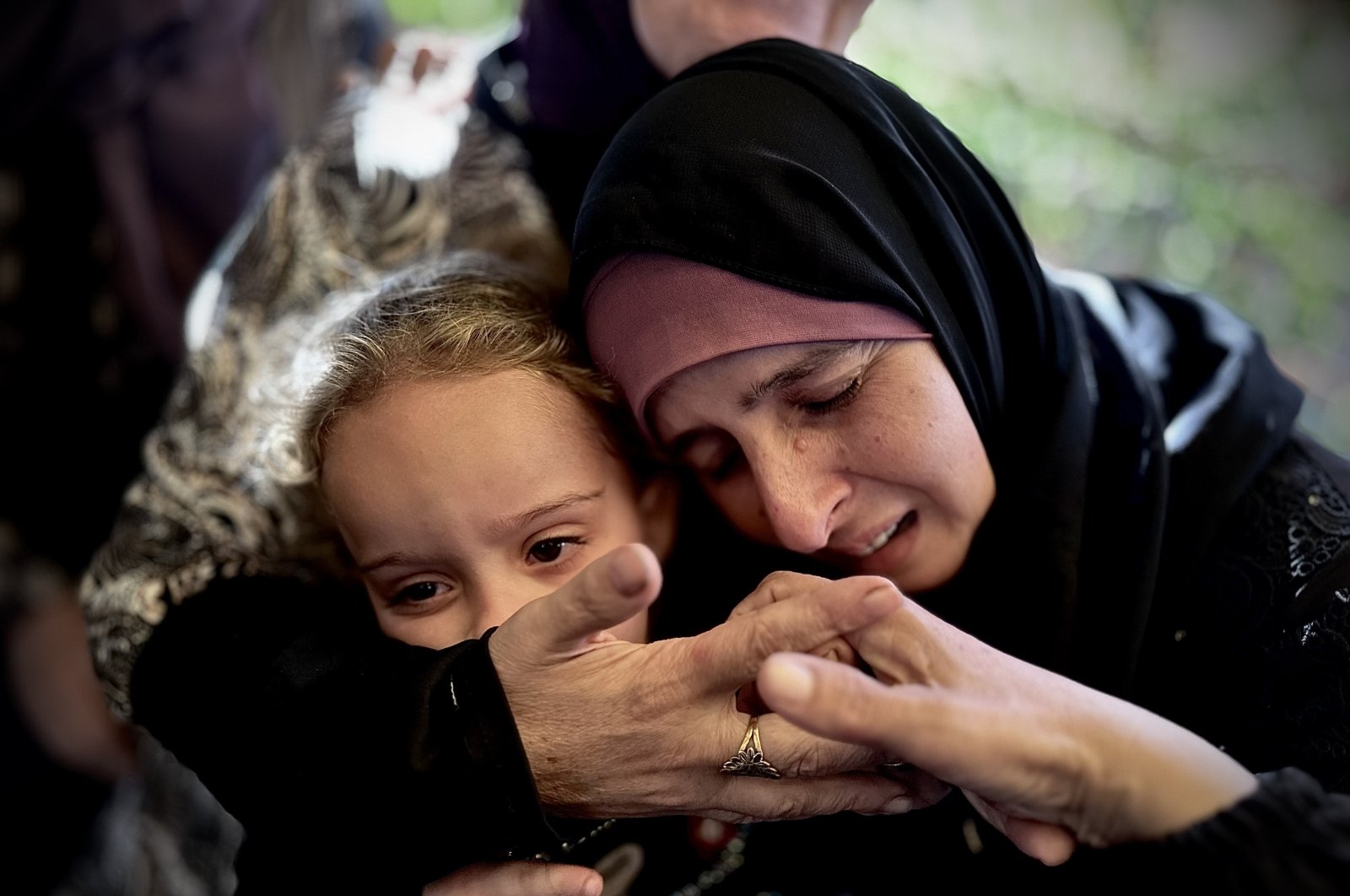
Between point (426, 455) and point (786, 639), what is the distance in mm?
547

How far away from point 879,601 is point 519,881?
1.76 feet

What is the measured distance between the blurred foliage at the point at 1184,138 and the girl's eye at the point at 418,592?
4.77ft

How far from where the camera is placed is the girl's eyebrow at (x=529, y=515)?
4.27 ft

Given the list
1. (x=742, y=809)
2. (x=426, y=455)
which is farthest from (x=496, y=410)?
(x=742, y=809)

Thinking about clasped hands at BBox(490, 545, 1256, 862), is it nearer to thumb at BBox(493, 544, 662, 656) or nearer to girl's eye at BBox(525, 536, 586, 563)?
thumb at BBox(493, 544, 662, 656)

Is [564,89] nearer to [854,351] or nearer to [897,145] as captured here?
[897,145]

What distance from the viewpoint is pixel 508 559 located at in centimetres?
133

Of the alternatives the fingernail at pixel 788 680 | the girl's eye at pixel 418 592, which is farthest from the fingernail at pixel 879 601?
the girl's eye at pixel 418 592

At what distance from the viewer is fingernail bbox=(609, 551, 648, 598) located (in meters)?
0.96

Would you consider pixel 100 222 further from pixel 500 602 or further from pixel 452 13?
pixel 500 602

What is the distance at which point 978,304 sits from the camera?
1.39 m

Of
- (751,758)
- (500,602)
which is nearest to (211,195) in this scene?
(500,602)

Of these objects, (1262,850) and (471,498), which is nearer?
(1262,850)

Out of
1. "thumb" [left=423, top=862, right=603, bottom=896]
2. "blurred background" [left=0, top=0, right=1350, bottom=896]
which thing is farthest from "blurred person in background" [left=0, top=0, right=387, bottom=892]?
"thumb" [left=423, top=862, right=603, bottom=896]
